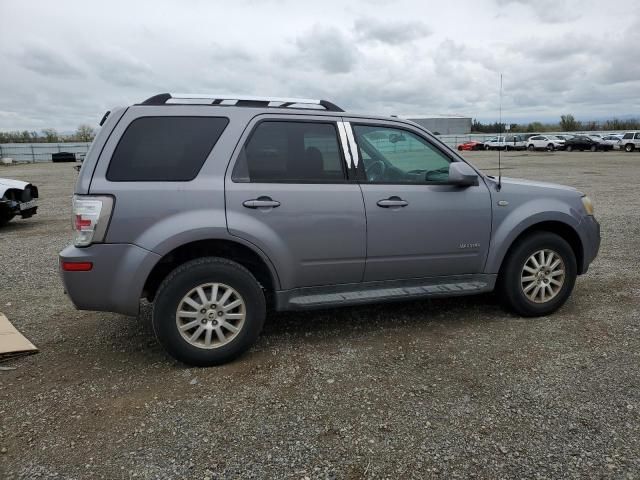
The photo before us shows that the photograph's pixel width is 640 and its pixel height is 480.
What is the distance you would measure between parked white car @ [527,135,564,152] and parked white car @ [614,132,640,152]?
249 inches

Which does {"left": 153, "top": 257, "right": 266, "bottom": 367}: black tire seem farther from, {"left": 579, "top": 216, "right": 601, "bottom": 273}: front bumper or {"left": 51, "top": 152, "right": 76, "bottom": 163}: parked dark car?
{"left": 51, "top": 152, "right": 76, "bottom": 163}: parked dark car

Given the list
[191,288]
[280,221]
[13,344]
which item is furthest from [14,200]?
[280,221]

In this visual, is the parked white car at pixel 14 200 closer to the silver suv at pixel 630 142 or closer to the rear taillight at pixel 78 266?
the rear taillight at pixel 78 266

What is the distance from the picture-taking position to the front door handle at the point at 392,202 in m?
4.11

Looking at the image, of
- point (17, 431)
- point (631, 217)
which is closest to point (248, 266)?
point (17, 431)

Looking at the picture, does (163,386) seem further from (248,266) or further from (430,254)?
(430,254)

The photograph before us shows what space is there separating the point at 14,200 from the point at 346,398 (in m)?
9.39

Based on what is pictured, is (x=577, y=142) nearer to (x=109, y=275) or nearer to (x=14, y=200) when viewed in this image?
(x=14, y=200)

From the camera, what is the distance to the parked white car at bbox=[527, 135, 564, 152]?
50794mm

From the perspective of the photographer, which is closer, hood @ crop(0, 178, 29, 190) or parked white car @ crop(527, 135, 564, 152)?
hood @ crop(0, 178, 29, 190)

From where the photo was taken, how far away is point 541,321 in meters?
4.65

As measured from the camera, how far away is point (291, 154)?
4.01m

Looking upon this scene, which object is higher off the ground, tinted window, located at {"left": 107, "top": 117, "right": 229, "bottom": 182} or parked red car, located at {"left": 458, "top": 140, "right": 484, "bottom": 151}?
parked red car, located at {"left": 458, "top": 140, "right": 484, "bottom": 151}

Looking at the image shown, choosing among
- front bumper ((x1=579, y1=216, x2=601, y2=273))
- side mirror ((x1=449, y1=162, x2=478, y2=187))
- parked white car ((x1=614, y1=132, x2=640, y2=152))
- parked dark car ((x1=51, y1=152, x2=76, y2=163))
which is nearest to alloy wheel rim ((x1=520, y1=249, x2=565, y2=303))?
front bumper ((x1=579, y1=216, x2=601, y2=273))
